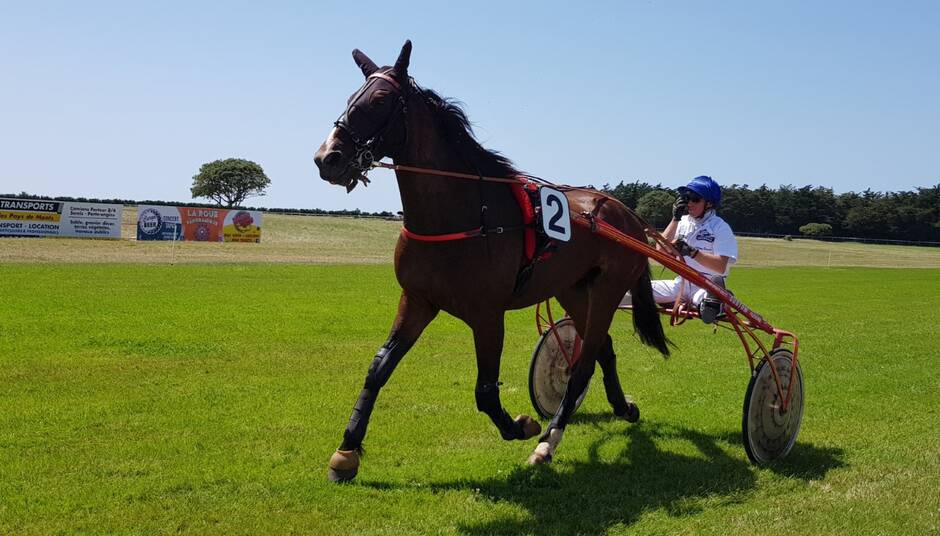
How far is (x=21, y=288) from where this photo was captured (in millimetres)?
14391

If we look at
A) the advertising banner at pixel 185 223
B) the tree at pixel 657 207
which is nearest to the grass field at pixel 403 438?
the tree at pixel 657 207

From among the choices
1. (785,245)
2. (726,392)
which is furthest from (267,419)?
(785,245)

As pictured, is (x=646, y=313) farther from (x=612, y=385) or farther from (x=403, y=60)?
Result: (x=403, y=60)

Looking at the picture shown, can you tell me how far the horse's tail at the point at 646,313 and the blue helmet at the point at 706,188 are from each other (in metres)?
0.72

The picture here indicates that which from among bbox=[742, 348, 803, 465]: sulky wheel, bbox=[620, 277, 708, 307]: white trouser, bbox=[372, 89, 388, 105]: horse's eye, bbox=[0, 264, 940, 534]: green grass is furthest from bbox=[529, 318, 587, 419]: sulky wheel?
bbox=[372, 89, 388, 105]: horse's eye

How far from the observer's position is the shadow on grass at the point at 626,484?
13.5 ft

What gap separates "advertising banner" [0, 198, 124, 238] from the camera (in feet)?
86.9

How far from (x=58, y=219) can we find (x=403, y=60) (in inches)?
1075

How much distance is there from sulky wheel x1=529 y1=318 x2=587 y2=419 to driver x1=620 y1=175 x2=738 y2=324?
3.34 feet

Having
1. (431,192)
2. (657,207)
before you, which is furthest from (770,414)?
(657,207)

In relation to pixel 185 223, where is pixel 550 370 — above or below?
below

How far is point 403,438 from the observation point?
18.1 feet

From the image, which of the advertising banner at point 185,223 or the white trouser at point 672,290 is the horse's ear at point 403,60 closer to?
the white trouser at point 672,290

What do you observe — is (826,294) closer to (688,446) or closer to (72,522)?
(688,446)
